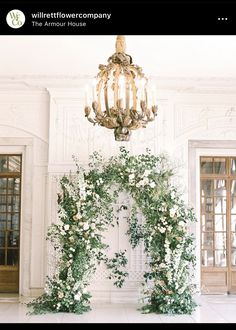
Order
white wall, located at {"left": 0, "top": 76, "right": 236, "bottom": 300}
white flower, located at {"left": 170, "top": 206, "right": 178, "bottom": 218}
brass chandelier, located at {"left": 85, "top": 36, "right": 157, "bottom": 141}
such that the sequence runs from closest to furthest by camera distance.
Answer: brass chandelier, located at {"left": 85, "top": 36, "right": 157, "bottom": 141}, white flower, located at {"left": 170, "top": 206, "right": 178, "bottom": 218}, white wall, located at {"left": 0, "top": 76, "right": 236, "bottom": 300}

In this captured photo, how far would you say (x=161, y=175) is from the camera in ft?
21.4

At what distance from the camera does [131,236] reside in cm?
675

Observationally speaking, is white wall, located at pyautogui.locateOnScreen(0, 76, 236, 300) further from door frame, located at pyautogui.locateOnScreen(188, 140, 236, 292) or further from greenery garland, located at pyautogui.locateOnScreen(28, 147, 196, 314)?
greenery garland, located at pyautogui.locateOnScreen(28, 147, 196, 314)

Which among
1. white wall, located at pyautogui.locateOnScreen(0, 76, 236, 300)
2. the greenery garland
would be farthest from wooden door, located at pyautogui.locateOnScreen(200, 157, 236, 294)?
the greenery garland

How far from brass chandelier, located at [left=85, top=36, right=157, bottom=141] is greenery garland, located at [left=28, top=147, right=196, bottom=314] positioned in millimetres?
2306

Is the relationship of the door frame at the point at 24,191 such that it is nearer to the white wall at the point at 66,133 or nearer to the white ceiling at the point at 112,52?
the white wall at the point at 66,133

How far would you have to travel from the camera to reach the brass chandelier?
396 centimetres

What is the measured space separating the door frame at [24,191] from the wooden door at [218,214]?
3.03 m

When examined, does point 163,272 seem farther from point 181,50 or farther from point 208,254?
Result: point 181,50
